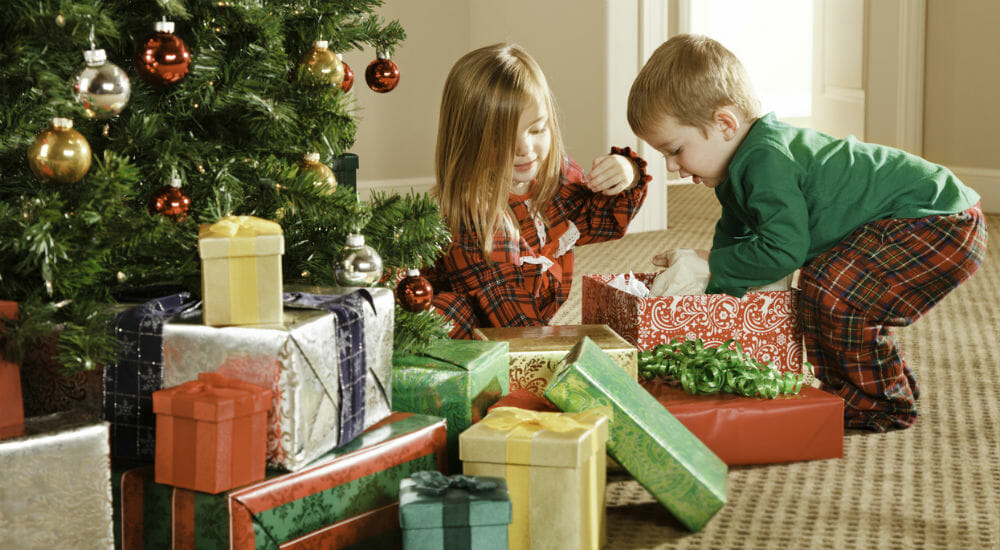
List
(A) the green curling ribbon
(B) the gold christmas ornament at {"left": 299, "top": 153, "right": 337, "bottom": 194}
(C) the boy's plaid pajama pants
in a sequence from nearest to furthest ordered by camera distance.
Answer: (B) the gold christmas ornament at {"left": 299, "top": 153, "right": 337, "bottom": 194}, (A) the green curling ribbon, (C) the boy's plaid pajama pants

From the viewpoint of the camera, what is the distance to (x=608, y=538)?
1188 mm

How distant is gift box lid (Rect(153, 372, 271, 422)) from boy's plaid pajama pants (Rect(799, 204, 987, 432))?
905mm

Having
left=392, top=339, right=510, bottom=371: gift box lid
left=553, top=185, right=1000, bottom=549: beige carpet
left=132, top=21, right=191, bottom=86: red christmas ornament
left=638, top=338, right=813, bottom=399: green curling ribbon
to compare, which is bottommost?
left=553, top=185, right=1000, bottom=549: beige carpet

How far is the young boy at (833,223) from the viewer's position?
1562 millimetres

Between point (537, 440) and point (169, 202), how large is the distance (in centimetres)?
45

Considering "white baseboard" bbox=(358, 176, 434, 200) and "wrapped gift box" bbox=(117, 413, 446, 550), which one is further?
"white baseboard" bbox=(358, 176, 434, 200)

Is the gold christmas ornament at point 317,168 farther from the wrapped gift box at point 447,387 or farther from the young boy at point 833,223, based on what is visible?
the young boy at point 833,223

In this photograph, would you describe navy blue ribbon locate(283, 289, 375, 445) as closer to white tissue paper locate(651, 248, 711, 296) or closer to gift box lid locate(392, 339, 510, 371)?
gift box lid locate(392, 339, 510, 371)

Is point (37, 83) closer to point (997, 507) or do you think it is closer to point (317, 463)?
point (317, 463)

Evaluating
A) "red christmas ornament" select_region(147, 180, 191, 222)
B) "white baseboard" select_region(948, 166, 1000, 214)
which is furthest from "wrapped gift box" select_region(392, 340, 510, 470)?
"white baseboard" select_region(948, 166, 1000, 214)

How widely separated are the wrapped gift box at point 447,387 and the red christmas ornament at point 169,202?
33 centimetres

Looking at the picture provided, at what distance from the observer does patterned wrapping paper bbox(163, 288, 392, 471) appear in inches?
40.6

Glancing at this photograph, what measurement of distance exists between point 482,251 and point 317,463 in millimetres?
779

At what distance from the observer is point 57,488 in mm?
975
